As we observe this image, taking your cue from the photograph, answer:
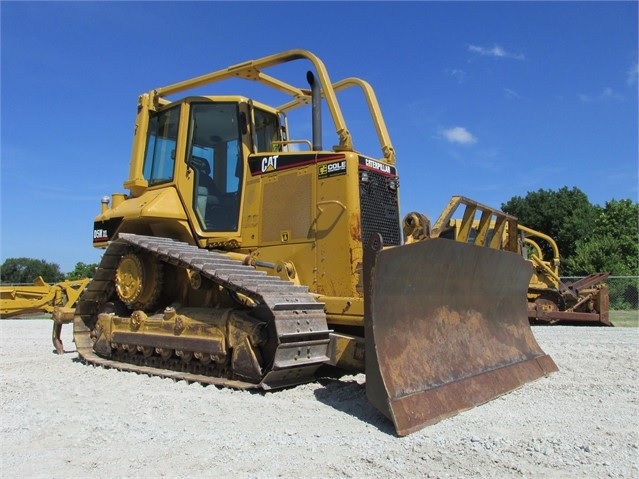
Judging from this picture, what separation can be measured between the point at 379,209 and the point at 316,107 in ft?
4.15

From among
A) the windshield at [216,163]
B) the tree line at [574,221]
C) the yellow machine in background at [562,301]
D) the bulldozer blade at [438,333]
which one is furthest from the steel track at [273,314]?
the tree line at [574,221]

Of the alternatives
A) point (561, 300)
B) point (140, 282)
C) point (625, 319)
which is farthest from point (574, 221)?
point (140, 282)

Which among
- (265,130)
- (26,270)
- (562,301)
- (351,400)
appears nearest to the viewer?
(351,400)

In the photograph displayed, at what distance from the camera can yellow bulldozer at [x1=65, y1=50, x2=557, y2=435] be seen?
4.51 meters

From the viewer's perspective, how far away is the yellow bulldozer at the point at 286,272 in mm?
4508

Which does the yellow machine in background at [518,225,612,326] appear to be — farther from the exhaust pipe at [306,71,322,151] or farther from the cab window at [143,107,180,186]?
the cab window at [143,107,180,186]

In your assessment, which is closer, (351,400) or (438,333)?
(351,400)

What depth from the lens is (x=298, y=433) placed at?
→ 375 cm

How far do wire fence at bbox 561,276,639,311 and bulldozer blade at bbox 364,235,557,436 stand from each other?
48.5 feet

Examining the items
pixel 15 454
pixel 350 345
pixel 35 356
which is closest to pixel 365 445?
pixel 350 345

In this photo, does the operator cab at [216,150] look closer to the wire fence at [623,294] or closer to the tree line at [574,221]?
the wire fence at [623,294]

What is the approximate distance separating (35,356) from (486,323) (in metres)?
6.33

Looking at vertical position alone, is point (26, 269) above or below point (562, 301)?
above

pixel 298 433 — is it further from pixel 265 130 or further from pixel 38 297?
pixel 38 297
